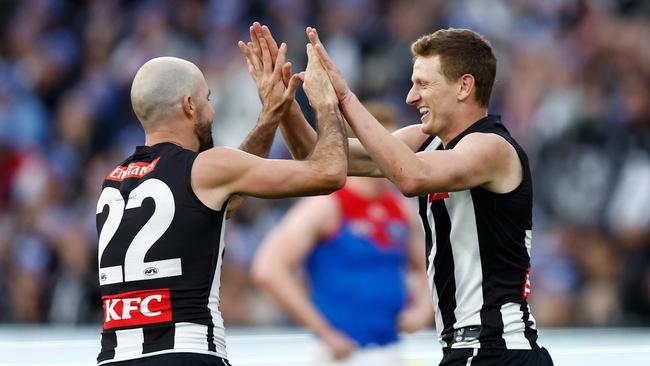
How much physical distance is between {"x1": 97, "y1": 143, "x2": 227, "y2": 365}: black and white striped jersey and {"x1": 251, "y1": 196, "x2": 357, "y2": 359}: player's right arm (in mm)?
1861

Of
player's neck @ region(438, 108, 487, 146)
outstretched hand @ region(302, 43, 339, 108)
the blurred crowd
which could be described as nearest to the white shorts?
player's neck @ region(438, 108, 487, 146)

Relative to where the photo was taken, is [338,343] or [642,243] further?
[642,243]

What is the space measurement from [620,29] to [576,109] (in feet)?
4.08

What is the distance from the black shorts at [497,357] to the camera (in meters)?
4.96

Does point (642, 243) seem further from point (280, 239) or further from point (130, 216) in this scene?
point (130, 216)

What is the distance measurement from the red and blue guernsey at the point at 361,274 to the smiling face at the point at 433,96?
174 centimetres

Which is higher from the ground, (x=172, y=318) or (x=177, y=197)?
(x=177, y=197)

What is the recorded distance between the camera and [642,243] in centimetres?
1143

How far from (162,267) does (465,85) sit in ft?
4.78

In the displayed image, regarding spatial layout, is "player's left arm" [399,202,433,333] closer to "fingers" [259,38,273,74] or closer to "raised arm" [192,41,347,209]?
"fingers" [259,38,273,74]

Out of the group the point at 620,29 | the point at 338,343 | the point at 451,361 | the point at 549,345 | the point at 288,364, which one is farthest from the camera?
the point at 620,29

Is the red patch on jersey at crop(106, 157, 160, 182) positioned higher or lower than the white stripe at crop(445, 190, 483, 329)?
higher

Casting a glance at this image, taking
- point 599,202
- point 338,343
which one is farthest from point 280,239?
point 599,202

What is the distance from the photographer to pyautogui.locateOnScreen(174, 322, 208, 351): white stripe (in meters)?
4.68
